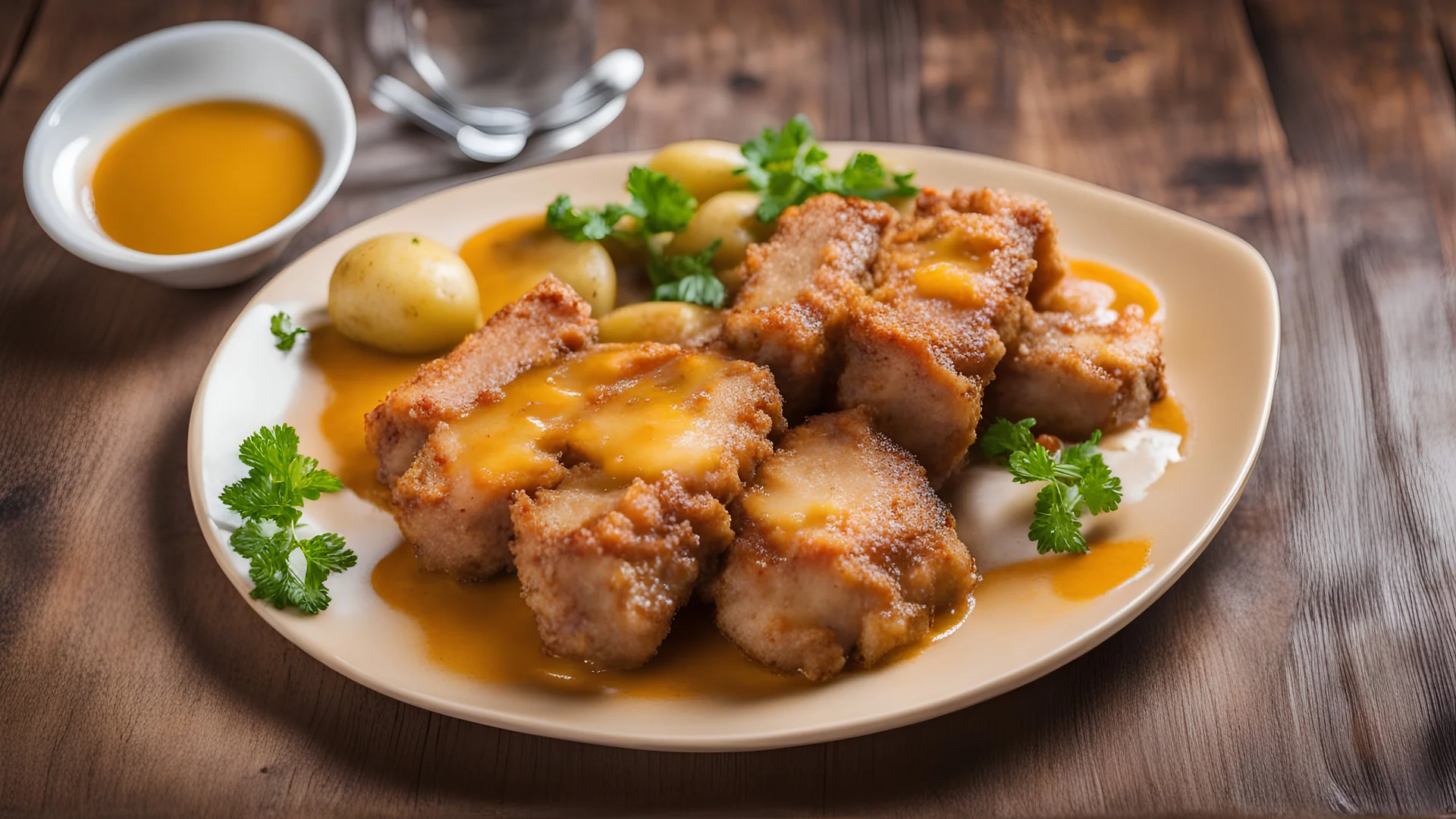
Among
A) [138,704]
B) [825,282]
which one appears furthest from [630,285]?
[138,704]

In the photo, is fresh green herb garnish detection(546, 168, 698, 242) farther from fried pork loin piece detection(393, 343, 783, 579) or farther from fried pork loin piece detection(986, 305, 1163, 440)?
fried pork loin piece detection(986, 305, 1163, 440)

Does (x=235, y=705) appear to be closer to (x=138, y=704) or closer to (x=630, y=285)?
(x=138, y=704)

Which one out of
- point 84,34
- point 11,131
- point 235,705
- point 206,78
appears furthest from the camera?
point 84,34

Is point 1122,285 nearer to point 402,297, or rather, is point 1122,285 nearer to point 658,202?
point 658,202

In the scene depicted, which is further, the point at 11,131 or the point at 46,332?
the point at 11,131

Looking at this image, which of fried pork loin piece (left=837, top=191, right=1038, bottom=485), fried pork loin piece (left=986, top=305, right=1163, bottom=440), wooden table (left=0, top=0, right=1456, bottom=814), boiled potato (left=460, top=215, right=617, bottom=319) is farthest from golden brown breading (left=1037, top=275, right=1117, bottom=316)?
boiled potato (left=460, top=215, right=617, bottom=319)

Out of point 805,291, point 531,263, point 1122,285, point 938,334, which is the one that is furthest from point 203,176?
point 1122,285

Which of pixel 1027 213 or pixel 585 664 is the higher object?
pixel 1027 213
